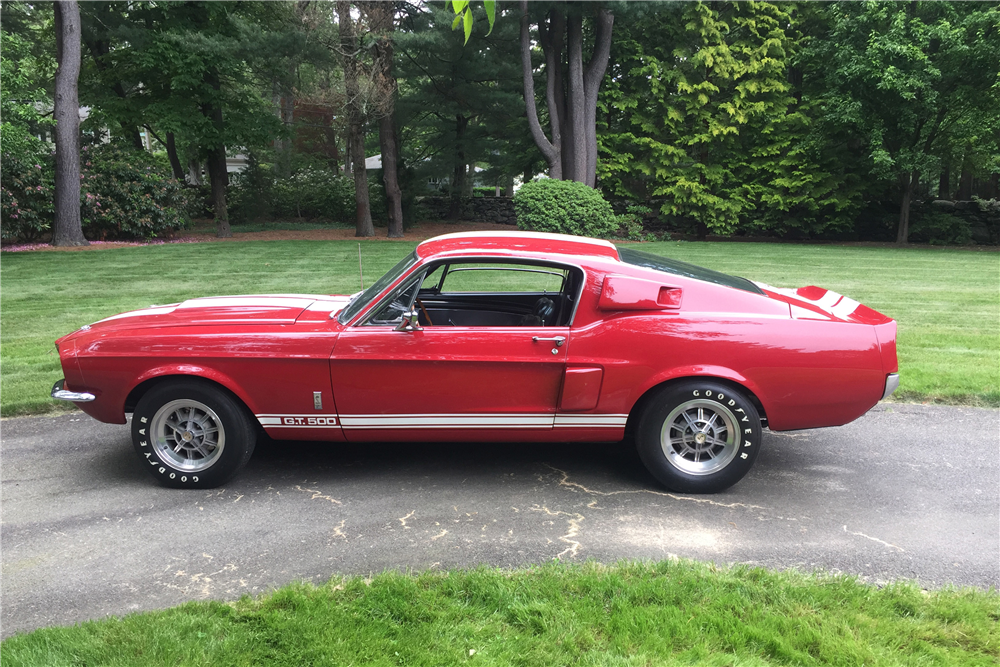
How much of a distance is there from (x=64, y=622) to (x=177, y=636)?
59 cm

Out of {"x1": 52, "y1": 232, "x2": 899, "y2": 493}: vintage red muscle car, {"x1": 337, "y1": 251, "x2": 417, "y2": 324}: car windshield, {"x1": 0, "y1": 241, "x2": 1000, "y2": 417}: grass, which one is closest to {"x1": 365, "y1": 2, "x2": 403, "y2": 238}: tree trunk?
{"x1": 0, "y1": 241, "x2": 1000, "y2": 417}: grass

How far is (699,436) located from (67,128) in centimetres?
1849

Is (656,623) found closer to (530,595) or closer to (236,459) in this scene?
(530,595)

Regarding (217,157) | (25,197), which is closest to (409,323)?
(25,197)

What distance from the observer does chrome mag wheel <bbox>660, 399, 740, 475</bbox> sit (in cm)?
402

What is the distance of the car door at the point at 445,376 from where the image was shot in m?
4.02

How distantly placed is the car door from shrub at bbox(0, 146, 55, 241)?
1703 centimetres

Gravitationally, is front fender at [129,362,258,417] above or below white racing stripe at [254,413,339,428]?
above

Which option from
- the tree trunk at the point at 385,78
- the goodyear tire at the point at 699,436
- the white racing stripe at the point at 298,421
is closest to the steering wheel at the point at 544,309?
the goodyear tire at the point at 699,436

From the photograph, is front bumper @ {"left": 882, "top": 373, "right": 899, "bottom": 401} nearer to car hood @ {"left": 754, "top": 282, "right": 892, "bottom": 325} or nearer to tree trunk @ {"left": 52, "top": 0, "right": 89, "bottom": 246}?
car hood @ {"left": 754, "top": 282, "right": 892, "bottom": 325}

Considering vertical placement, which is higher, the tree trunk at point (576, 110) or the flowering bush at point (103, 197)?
the tree trunk at point (576, 110)

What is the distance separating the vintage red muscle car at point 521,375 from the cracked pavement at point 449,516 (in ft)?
1.05

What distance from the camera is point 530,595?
9.77 ft

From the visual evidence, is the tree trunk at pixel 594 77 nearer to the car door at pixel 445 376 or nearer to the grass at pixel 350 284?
the grass at pixel 350 284
